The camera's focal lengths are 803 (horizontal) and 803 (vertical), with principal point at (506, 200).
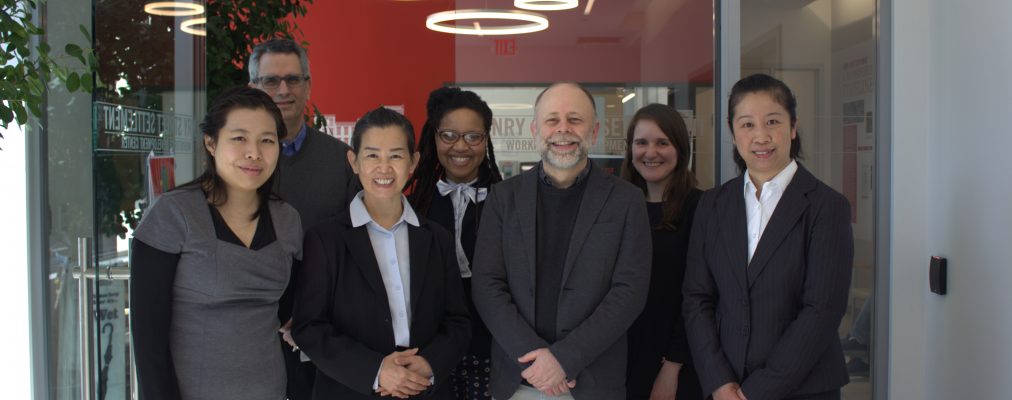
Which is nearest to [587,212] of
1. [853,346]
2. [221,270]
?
[221,270]

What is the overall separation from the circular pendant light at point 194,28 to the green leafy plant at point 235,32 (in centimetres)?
31

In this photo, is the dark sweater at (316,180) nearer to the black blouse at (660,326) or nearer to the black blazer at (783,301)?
the black blouse at (660,326)

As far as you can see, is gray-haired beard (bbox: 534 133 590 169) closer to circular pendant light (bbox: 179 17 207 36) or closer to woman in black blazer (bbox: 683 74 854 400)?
woman in black blazer (bbox: 683 74 854 400)

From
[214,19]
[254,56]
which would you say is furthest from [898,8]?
[214,19]

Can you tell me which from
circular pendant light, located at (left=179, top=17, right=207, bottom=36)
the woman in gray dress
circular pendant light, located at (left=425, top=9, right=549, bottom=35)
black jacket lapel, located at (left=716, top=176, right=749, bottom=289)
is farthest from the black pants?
circular pendant light, located at (left=425, top=9, right=549, bottom=35)

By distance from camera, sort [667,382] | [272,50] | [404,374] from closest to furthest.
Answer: [404,374]
[667,382]
[272,50]

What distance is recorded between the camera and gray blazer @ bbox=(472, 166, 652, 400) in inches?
105

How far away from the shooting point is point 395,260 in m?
2.71

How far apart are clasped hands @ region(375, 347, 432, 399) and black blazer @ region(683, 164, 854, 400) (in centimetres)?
96

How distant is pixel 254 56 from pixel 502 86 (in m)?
1.55

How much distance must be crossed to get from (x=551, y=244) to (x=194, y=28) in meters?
2.14

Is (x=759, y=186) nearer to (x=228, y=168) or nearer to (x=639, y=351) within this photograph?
(x=639, y=351)

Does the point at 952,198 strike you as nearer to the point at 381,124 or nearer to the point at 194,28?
the point at 381,124

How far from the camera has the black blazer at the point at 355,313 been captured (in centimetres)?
256
